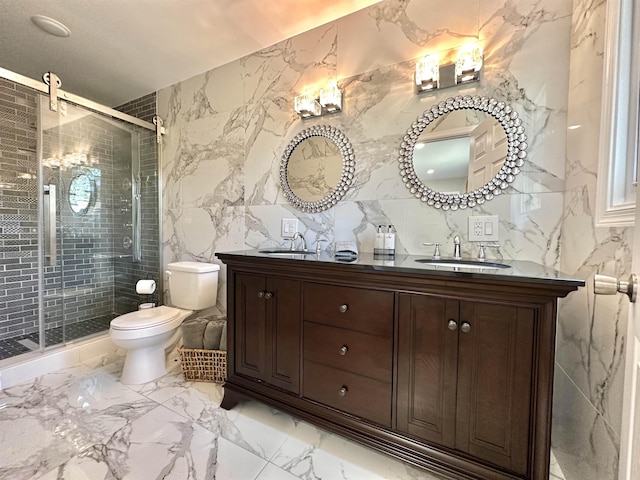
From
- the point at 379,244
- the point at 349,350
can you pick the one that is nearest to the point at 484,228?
the point at 379,244

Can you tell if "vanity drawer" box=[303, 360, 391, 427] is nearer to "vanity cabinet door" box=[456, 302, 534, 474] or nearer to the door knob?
"vanity cabinet door" box=[456, 302, 534, 474]

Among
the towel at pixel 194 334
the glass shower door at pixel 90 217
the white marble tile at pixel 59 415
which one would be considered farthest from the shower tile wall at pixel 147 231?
the towel at pixel 194 334

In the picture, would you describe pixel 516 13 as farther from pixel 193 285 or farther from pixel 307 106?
pixel 193 285

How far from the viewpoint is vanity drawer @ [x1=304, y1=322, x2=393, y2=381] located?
1.20m

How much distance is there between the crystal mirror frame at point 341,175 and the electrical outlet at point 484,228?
76 centimetres

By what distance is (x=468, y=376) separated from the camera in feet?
3.42

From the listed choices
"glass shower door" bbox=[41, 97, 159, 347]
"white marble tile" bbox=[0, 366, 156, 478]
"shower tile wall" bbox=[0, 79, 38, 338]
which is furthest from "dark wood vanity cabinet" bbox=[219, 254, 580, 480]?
"shower tile wall" bbox=[0, 79, 38, 338]

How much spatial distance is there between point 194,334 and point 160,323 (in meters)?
0.24

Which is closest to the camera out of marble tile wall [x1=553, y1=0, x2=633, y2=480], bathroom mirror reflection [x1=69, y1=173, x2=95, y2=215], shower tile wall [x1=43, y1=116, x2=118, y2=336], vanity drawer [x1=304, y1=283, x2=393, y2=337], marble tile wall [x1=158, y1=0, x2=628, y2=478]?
marble tile wall [x1=553, y1=0, x2=633, y2=480]

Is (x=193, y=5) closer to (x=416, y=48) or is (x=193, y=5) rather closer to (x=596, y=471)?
(x=416, y=48)

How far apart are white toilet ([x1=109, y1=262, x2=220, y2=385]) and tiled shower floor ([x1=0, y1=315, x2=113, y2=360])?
0.71 m

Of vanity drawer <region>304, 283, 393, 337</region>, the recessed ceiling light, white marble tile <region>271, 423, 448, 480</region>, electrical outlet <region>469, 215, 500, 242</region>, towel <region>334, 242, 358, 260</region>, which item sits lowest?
white marble tile <region>271, 423, 448, 480</region>

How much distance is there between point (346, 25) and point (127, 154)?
2.33m

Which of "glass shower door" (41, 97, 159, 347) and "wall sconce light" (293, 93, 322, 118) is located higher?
"wall sconce light" (293, 93, 322, 118)
